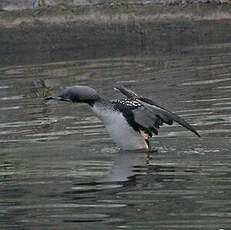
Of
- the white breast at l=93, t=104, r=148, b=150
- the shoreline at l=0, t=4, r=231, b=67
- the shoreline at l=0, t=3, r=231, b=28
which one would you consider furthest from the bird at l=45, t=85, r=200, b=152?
the shoreline at l=0, t=3, r=231, b=28

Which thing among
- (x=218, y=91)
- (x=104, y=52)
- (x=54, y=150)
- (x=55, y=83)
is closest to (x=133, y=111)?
(x=54, y=150)

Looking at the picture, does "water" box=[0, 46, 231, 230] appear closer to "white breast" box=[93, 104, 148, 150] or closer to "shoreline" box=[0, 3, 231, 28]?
"white breast" box=[93, 104, 148, 150]

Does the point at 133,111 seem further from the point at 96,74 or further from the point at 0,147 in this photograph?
the point at 96,74

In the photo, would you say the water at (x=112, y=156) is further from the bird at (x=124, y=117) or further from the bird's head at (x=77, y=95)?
the bird's head at (x=77, y=95)

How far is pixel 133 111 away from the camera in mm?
10547

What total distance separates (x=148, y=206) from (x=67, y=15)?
11.1 meters

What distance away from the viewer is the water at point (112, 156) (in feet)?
24.1

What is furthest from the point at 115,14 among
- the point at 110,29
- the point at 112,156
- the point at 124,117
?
the point at 112,156

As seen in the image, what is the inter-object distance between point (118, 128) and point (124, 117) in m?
0.14

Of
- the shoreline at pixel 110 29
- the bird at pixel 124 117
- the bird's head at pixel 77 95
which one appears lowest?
the shoreline at pixel 110 29

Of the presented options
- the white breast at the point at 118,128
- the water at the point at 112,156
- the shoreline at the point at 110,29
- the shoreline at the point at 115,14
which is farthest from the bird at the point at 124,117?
the shoreline at the point at 115,14

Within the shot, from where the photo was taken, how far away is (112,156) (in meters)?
10.2

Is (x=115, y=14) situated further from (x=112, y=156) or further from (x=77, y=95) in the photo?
(x=112, y=156)

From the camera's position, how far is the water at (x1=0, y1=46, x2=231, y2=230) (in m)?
7.35
